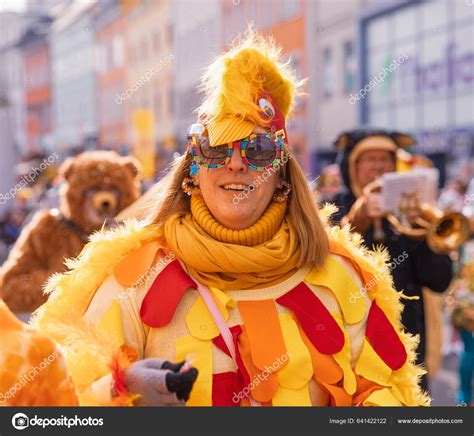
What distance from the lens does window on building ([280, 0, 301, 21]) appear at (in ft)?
83.4

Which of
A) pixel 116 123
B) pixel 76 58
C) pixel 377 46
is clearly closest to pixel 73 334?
pixel 377 46

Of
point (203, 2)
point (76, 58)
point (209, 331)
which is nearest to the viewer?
point (209, 331)

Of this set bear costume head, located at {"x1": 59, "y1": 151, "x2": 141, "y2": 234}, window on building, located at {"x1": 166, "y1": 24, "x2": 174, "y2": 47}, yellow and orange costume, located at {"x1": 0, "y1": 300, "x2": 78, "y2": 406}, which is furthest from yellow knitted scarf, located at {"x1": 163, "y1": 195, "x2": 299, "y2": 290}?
window on building, located at {"x1": 166, "y1": 24, "x2": 174, "y2": 47}

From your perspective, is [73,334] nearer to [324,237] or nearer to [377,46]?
[324,237]

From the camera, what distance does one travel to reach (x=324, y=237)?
113 inches

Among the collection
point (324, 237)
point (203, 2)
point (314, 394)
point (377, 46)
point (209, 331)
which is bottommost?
point (314, 394)

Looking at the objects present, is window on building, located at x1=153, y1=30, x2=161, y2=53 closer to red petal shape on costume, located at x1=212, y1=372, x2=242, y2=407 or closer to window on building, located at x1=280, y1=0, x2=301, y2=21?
window on building, located at x1=280, y1=0, x2=301, y2=21

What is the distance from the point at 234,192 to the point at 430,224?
7.36 ft

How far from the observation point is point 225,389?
2.61 metres

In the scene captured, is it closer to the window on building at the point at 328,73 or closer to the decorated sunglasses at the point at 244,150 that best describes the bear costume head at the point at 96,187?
the decorated sunglasses at the point at 244,150

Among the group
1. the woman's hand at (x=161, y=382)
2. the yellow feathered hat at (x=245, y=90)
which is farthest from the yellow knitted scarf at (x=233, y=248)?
the woman's hand at (x=161, y=382)

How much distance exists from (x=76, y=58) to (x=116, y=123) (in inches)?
345

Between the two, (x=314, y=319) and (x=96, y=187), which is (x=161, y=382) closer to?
(x=314, y=319)

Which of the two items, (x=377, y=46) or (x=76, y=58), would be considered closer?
(x=377, y=46)
